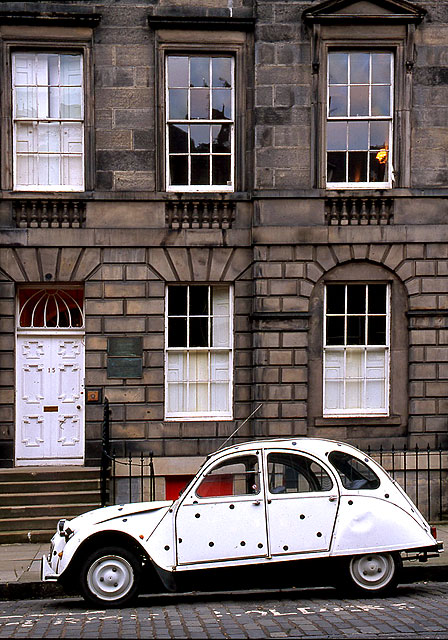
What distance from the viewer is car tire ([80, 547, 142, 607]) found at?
9.55 m

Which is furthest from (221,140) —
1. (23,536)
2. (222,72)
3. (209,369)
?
(23,536)

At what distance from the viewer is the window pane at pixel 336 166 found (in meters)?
15.9

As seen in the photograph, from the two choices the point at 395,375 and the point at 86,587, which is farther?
the point at 395,375

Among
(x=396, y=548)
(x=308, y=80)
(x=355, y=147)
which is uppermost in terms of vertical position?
(x=308, y=80)

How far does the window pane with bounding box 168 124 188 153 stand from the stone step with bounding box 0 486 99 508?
6.33 metres

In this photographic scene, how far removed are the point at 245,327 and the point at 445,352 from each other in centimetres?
362

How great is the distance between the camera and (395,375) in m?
15.9

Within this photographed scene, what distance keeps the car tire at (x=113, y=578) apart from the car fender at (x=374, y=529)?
2.19 meters

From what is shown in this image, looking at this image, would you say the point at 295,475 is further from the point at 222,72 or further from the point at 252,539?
the point at 222,72

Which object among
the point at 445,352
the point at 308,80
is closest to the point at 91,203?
the point at 308,80

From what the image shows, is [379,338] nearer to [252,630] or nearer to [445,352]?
[445,352]

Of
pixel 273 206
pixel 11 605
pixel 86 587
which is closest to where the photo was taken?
pixel 86 587

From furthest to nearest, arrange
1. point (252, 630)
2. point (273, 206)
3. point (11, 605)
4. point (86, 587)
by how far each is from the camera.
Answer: point (273, 206) < point (11, 605) < point (86, 587) < point (252, 630)

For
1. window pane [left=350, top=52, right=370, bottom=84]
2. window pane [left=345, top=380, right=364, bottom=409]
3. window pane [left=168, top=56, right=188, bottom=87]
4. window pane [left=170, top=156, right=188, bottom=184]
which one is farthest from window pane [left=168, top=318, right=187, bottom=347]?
window pane [left=350, top=52, right=370, bottom=84]
